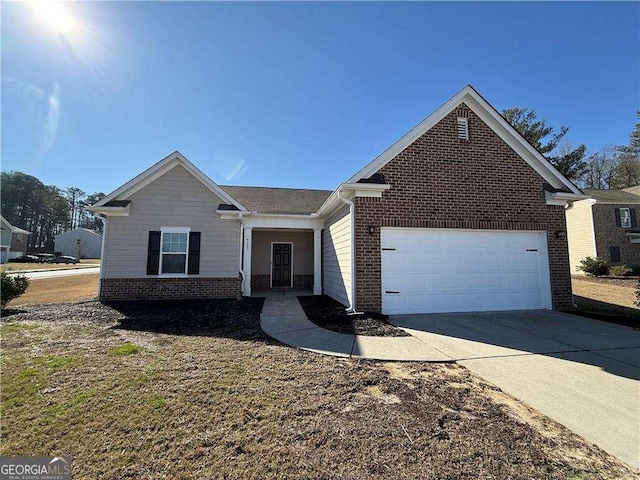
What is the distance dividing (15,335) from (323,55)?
1017cm

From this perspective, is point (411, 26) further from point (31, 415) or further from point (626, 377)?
point (31, 415)

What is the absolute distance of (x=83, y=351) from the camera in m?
5.14

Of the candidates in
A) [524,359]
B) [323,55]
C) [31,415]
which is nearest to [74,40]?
[323,55]

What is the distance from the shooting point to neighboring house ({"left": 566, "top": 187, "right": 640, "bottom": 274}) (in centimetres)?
2077

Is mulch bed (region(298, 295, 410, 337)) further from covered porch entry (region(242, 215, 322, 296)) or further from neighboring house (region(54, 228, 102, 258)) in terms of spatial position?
neighboring house (region(54, 228, 102, 258))

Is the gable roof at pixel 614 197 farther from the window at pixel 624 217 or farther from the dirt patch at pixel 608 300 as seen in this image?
the dirt patch at pixel 608 300

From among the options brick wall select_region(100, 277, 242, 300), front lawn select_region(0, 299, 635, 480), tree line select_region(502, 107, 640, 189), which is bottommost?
front lawn select_region(0, 299, 635, 480)

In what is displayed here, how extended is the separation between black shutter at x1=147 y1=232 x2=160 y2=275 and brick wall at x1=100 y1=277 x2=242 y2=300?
0.31 metres

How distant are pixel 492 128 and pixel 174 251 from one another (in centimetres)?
1121

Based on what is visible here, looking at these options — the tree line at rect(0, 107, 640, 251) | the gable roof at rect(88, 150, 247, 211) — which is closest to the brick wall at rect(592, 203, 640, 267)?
the tree line at rect(0, 107, 640, 251)

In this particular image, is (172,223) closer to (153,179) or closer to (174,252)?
(174,252)

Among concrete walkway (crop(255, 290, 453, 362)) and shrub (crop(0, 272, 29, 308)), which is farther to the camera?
shrub (crop(0, 272, 29, 308))

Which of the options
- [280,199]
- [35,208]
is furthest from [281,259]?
[35,208]

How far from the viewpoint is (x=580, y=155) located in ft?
84.9
